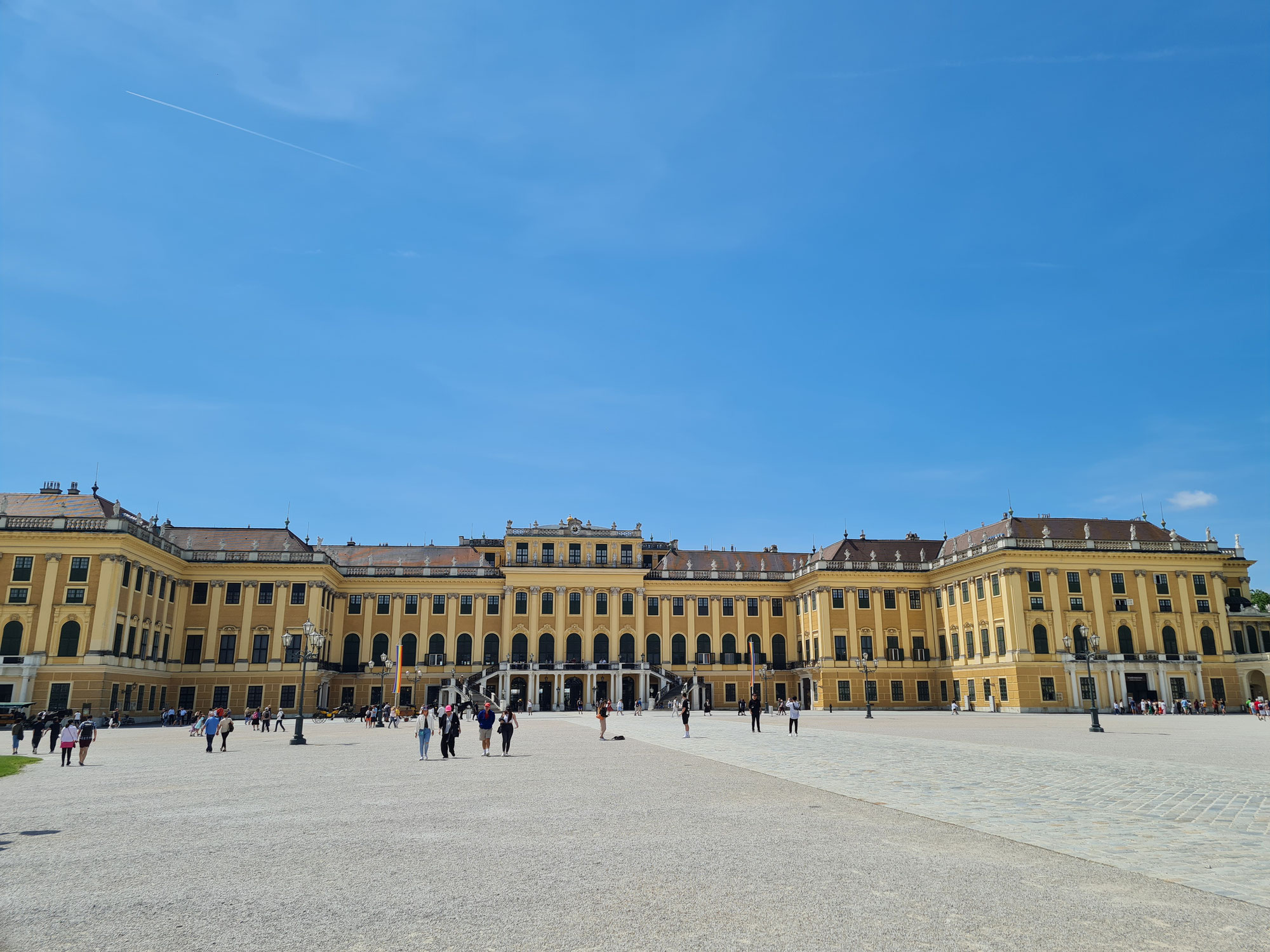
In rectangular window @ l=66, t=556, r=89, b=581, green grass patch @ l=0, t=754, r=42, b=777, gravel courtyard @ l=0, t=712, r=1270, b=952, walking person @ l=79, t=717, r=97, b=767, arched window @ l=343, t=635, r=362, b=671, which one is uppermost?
rectangular window @ l=66, t=556, r=89, b=581

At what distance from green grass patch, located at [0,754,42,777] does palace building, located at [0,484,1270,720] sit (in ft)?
92.6

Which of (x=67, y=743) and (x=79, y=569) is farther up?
(x=79, y=569)

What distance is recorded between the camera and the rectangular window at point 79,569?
2240 inches

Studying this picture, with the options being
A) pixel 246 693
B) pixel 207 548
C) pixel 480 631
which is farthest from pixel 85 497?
pixel 480 631

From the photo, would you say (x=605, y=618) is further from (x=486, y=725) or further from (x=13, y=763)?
(x=13, y=763)

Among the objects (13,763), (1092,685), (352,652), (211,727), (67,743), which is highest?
(352,652)

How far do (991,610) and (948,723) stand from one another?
2397cm

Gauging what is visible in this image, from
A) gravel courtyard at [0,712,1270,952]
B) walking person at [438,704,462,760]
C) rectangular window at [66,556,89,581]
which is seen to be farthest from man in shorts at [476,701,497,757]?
rectangular window at [66,556,89,581]

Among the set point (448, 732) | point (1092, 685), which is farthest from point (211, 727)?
point (1092, 685)

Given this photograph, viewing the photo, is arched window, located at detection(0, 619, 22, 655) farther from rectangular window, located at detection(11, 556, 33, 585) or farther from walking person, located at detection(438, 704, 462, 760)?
walking person, located at detection(438, 704, 462, 760)

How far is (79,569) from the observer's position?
187 ft

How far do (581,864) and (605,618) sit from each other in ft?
235

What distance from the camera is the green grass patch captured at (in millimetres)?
22672

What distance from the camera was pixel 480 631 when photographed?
8056cm
